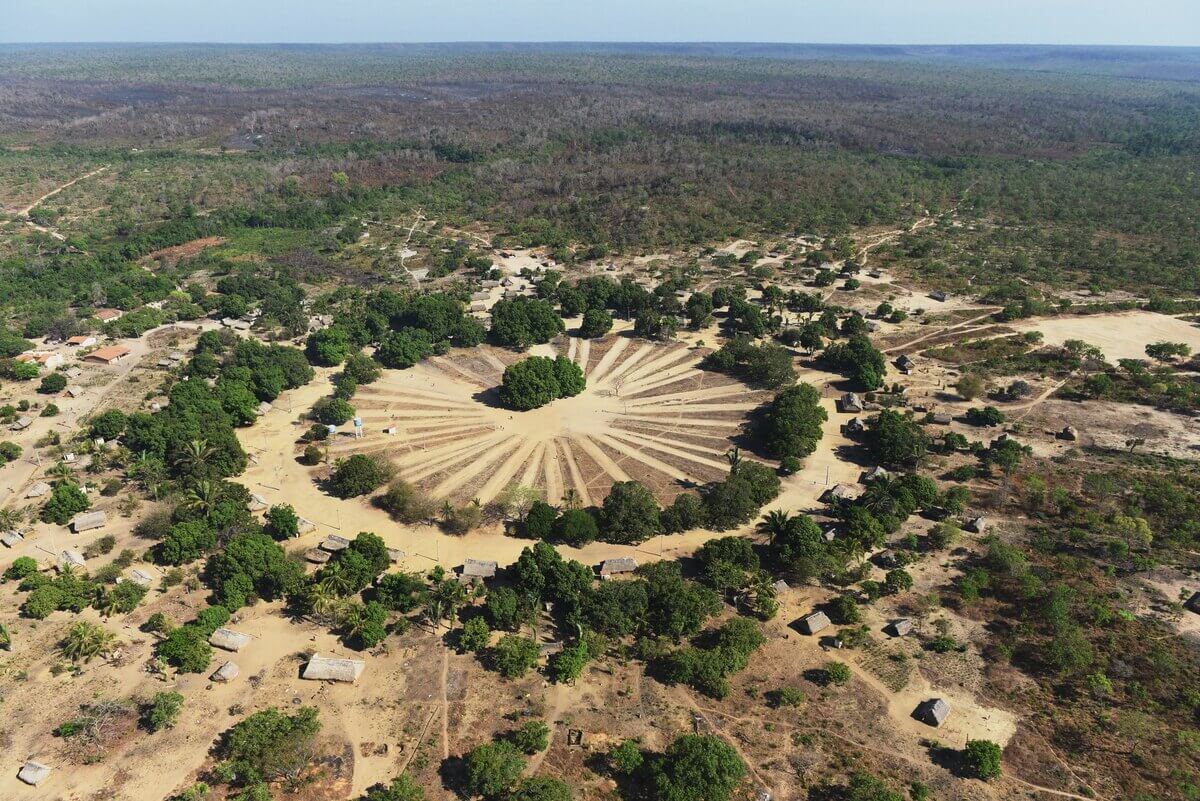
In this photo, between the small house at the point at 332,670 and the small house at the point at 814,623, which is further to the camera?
the small house at the point at 814,623

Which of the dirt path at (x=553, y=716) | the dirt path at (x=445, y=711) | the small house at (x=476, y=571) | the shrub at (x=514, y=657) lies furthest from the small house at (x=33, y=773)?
the dirt path at (x=553, y=716)

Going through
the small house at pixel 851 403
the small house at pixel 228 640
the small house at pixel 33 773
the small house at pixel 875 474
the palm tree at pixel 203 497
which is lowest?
the small house at pixel 33 773

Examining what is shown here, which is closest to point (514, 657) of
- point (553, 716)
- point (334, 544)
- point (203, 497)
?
point (553, 716)

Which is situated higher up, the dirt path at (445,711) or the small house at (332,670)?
the small house at (332,670)

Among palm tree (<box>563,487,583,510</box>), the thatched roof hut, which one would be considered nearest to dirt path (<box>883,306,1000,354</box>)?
palm tree (<box>563,487,583,510</box>)

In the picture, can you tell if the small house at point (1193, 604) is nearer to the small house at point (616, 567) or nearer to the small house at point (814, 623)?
the small house at point (814, 623)

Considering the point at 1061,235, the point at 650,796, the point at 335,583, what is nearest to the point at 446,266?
the point at 335,583
